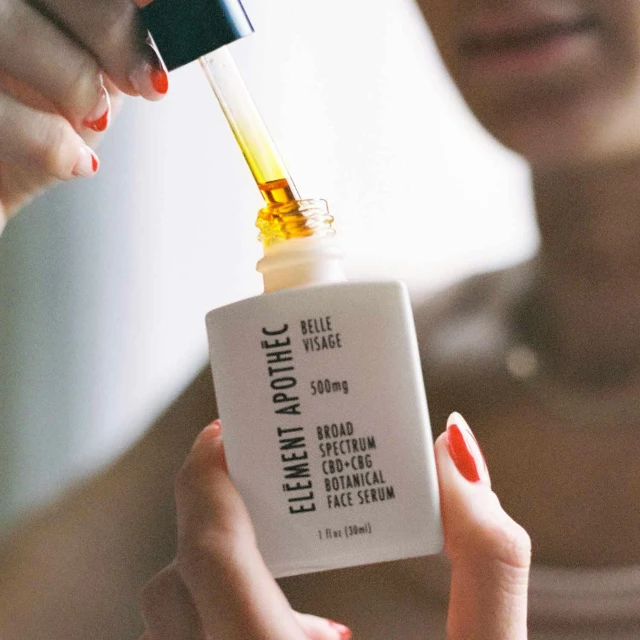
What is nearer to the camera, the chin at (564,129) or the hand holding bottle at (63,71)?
the hand holding bottle at (63,71)

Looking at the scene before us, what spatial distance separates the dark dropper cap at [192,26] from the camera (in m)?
0.34

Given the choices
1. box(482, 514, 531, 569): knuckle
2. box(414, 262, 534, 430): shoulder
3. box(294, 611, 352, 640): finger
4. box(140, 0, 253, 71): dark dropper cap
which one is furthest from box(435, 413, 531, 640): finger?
box(414, 262, 534, 430): shoulder

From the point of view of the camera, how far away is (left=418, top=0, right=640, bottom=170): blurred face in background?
605 mm

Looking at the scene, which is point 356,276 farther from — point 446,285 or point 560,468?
point 560,468

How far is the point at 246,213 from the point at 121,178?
16cm

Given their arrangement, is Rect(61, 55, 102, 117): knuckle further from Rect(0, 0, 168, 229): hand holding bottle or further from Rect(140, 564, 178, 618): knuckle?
Rect(140, 564, 178, 618): knuckle

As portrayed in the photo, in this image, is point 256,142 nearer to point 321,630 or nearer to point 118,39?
point 118,39

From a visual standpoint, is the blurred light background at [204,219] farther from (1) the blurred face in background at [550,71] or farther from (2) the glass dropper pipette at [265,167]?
(2) the glass dropper pipette at [265,167]

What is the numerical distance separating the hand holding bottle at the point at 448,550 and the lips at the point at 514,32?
0.40 m

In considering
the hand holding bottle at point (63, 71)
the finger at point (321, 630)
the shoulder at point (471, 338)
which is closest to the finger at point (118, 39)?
the hand holding bottle at point (63, 71)

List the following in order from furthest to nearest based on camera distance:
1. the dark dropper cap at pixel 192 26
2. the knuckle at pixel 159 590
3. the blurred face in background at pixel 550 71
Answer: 1. the blurred face in background at pixel 550 71
2. the knuckle at pixel 159 590
3. the dark dropper cap at pixel 192 26

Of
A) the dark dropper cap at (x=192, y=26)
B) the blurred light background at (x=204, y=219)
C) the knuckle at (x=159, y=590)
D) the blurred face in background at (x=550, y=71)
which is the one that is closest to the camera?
the dark dropper cap at (x=192, y=26)

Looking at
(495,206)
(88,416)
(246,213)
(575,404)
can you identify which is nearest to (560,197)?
(495,206)

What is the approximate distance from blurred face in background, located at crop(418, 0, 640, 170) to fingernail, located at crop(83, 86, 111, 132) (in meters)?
0.38
